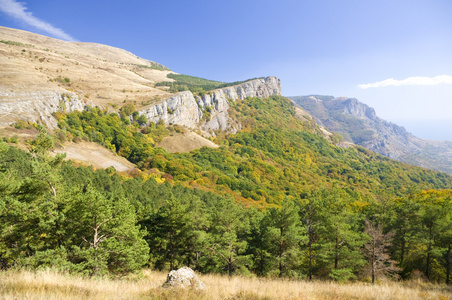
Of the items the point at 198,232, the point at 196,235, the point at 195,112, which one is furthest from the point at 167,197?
the point at 195,112

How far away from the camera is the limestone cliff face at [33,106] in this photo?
58.5 m

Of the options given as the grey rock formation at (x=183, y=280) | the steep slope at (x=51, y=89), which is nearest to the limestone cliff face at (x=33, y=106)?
the steep slope at (x=51, y=89)

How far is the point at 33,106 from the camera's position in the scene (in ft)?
214

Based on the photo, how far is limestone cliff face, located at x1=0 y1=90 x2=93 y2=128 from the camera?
192ft

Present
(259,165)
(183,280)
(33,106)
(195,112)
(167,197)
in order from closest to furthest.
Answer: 1. (183,280)
2. (167,197)
3. (33,106)
4. (259,165)
5. (195,112)

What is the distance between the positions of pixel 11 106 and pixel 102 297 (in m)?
81.3

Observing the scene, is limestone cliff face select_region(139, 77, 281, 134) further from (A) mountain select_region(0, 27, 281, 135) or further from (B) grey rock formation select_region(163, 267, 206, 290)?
(B) grey rock formation select_region(163, 267, 206, 290)

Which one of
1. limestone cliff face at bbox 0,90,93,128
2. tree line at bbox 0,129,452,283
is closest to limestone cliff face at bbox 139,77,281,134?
limestone cliff face at bbox 0,90,93,128

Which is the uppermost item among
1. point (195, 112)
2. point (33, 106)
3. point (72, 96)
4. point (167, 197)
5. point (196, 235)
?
point (195, 112)

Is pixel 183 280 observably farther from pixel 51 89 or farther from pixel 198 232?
pixel 51 89

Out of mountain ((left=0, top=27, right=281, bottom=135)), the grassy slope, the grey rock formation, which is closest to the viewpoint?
the grey rock formation

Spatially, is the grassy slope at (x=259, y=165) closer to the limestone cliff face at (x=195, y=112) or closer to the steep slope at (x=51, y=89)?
the steep slope at (x=51, y=89)

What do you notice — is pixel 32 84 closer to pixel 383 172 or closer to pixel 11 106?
pixel 11 106

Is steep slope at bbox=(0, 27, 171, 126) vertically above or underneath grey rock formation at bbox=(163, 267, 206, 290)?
above
